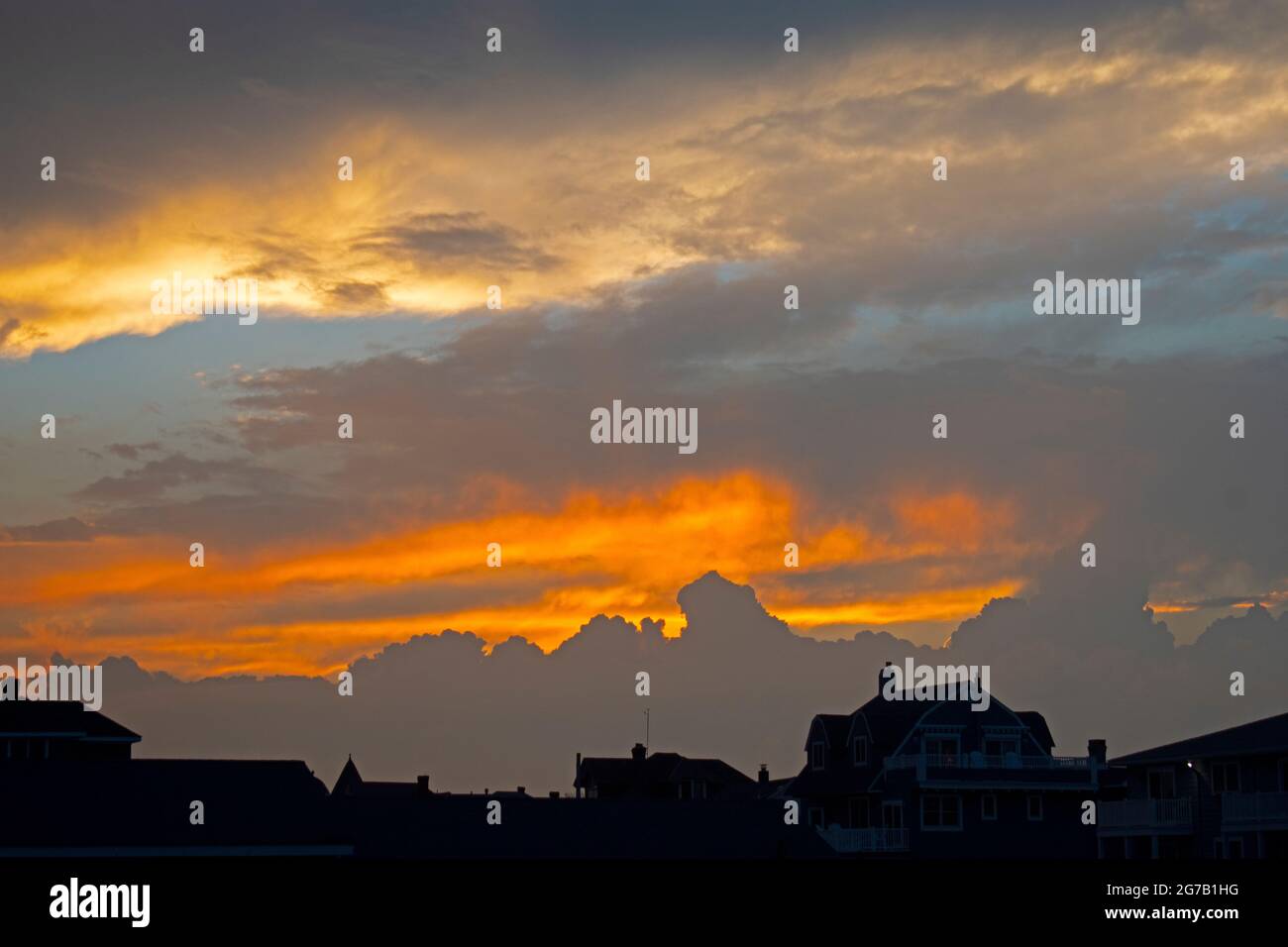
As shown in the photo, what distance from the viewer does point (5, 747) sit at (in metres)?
91.2

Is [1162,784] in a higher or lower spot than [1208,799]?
higher

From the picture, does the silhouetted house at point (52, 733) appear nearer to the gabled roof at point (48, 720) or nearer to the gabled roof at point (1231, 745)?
the gabled roof at point (48, 720)

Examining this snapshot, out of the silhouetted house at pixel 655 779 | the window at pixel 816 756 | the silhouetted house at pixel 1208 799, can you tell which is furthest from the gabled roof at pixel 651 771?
the silhouetted house at pixel 1208 799

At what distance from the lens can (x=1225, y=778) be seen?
7069cm

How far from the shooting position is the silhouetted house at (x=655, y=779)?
12912cm

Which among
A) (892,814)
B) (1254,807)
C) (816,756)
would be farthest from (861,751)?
(1254,807)

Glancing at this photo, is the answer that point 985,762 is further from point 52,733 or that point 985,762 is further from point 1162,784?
point 52,733

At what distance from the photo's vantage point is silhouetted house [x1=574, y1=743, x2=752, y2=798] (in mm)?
129125

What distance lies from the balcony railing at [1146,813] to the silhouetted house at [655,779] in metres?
54.6

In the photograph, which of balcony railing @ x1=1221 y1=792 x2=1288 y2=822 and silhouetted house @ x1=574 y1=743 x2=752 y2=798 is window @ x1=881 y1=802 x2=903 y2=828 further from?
A: silhouetted house @ x1=574 y1=743 x2=752 y2=798

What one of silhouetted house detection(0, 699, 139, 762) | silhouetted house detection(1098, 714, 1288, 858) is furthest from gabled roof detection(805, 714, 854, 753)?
silhouetted house detection(0, 699, 139, 762)

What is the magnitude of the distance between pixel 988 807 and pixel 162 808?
1809 inches
